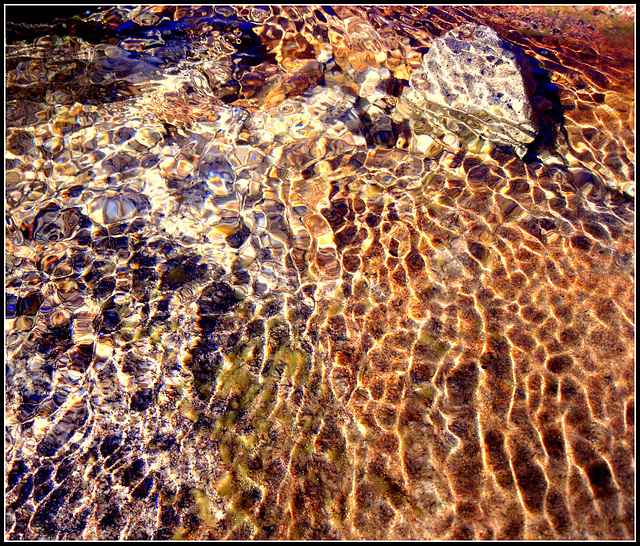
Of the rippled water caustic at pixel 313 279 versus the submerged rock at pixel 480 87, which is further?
the submerged rock at pixel 480 87

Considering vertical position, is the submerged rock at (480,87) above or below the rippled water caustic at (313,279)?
above

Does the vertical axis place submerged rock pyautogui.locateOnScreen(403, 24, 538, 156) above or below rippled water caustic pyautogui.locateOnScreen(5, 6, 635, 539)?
above

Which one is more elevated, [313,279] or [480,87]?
[480,87]

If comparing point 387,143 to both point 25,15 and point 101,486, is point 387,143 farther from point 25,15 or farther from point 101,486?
point 25,15

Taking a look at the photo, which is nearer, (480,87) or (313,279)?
(313,279)

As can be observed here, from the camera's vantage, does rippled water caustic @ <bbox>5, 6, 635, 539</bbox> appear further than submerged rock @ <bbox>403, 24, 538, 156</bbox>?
No
